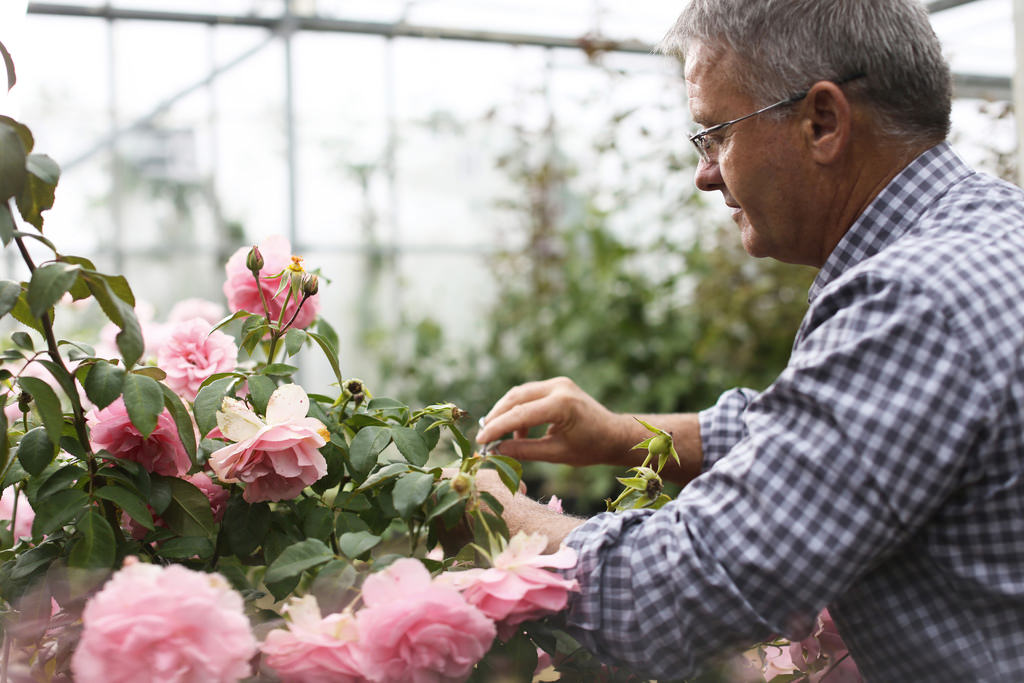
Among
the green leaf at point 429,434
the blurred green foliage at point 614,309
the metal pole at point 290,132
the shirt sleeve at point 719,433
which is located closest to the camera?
the green leaf at point 429,434

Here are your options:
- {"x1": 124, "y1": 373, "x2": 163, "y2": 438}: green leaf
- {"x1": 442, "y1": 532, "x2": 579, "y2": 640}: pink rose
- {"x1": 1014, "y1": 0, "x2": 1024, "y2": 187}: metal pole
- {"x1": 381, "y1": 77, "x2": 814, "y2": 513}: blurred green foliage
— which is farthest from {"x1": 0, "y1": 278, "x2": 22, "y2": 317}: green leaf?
{"x1": 381, "y1": 77, "x2": 814, "y2": 513}: blurred green foliage

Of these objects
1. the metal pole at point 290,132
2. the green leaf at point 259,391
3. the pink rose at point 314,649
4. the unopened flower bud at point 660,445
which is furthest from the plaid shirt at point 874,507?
the metal pole at point 290,132

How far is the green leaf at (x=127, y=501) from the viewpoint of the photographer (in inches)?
31.6

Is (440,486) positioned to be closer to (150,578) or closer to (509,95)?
(150,578)

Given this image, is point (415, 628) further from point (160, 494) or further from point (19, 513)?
point (19, 513)

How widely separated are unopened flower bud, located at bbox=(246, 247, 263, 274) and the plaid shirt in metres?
0.43

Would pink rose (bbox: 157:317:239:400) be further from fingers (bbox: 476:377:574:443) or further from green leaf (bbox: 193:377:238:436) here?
fingers (bbox: 476:377:574:443)

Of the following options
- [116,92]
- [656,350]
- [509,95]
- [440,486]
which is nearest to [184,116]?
[116,92]

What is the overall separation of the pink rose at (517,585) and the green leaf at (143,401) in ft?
0.91

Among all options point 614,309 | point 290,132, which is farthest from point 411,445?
point 290,132

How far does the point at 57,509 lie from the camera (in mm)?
795

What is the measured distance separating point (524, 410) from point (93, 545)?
48 cm

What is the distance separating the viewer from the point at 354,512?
91 centimetres

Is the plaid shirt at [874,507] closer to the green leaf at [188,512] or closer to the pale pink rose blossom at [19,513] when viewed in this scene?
the green leaf at [188,512]
